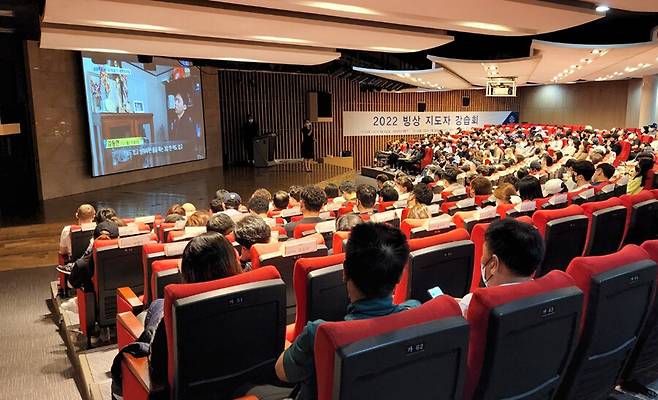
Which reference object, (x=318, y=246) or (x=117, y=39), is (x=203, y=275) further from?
(x=117, y=39)

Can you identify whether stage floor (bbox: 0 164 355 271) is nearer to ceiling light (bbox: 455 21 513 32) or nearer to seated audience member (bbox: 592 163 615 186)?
ceiling light (bbox: 455 21 513 32)

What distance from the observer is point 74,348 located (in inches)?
152

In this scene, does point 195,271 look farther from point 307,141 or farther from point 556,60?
point 307,141

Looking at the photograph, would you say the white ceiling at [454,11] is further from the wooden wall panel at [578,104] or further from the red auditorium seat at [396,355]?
the wooden wall panel at [578,104]

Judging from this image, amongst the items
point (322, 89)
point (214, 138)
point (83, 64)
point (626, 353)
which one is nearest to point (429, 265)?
point (626, 353)

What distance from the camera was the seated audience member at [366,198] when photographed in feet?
16.5

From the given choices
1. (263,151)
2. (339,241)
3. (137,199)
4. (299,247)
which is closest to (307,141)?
(263,151)

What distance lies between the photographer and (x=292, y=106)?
18062 millimetres

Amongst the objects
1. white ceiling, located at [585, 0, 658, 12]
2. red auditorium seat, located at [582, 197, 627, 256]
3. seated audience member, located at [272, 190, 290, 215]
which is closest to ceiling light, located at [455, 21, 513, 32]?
white ceiling, located at [585, 0, 658, 12]

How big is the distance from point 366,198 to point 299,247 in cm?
233

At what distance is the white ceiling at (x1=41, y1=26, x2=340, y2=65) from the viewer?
278 inches

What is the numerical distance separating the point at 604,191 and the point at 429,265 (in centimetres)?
347

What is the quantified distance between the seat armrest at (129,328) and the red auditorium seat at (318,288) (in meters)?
0.82

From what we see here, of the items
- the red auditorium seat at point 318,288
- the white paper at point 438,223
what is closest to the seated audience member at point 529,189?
the white paper at point 438,223
